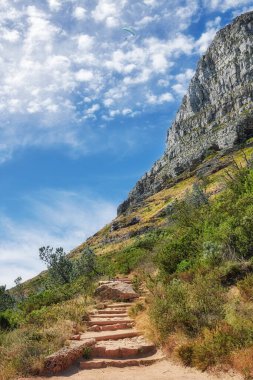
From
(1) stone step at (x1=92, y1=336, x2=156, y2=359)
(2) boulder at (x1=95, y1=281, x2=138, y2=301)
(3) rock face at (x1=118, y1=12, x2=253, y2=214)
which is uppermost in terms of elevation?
(3) rock face at (x1=118, y1=12, x2=253, y2=214)

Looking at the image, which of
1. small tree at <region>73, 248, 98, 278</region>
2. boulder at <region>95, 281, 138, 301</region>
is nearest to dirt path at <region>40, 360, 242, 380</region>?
boulder at <region>95, 281, 138, 301</region>

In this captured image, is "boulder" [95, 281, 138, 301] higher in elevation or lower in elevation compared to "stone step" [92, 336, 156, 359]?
higher

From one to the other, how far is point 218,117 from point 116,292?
547 feet

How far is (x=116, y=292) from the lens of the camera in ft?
68.1

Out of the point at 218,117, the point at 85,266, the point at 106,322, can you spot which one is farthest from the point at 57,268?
the point at 218,117

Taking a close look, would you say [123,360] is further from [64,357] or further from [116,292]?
[116,292]

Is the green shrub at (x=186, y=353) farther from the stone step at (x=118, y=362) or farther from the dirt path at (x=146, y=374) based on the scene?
the stone step at (x=118, y=362)

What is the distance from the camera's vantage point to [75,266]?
45.1 m

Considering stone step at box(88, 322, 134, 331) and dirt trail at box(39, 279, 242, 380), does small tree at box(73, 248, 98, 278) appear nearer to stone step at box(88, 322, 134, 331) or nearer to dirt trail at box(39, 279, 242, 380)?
stone step at box(88, 322, 134, 331)

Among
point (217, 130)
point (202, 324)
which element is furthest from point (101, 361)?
point (217, 130)

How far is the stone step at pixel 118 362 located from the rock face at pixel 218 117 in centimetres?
13429

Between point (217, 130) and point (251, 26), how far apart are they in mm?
69839

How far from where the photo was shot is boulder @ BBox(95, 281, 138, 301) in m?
20.5

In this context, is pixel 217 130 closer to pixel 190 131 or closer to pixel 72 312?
pixel 190 131
